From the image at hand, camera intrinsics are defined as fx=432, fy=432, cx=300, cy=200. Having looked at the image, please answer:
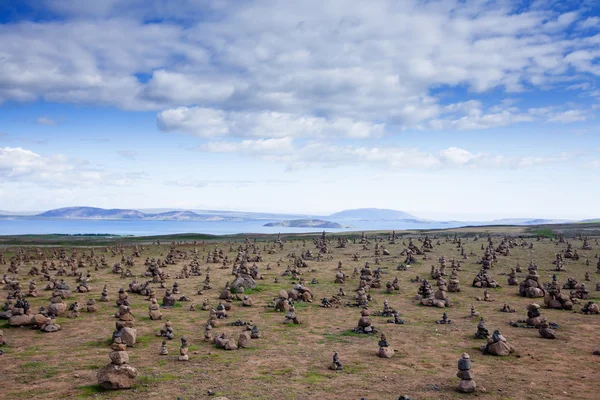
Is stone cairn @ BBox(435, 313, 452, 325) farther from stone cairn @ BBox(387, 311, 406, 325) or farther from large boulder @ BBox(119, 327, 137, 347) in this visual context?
large boulder @ BBox(119, 327, 137, 347)

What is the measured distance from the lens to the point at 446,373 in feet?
56.0

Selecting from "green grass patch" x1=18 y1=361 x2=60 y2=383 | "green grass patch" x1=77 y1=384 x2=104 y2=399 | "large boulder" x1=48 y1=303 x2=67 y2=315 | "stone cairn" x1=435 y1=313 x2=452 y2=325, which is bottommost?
"stone cairn" x1=435 y1=313 x2=452 y2=325

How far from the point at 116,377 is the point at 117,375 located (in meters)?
0.08

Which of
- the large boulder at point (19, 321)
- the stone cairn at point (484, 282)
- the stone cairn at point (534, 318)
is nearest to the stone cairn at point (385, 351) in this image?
the stone cairn at point (534, 318)

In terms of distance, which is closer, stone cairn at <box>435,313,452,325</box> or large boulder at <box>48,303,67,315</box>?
stone cairn at <box>435,313,452,325</box>

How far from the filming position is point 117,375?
49.3 ft

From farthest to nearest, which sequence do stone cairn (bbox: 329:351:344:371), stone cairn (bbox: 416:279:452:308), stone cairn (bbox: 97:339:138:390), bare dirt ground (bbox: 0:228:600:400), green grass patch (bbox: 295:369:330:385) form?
stone cairn (bbox: 416:279:452:308)
stone cairn (bbox: 329:351:344:371)
green grass patch (bbox: 295:369:330:385)
bare dirt ground (bbox: 0:228:600:400)
stone cairn (bbox: 97:339:138:390)

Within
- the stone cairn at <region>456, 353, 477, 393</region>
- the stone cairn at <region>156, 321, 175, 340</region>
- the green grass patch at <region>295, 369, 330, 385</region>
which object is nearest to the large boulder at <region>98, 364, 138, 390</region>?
the green grass patch at <region>295, 369, 330, 385</region>

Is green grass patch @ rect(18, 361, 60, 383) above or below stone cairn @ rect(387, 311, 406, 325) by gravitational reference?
above

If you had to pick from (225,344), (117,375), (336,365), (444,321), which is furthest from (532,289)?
(117,375)

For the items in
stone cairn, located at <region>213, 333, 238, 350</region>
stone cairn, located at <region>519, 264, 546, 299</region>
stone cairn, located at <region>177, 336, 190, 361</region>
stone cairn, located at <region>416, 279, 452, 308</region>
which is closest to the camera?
stone cairn, located at <region>177, 336, 190, 361</region>

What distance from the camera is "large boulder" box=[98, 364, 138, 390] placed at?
48.7ft

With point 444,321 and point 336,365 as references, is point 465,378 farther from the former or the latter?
point 444,321

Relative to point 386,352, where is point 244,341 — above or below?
above
